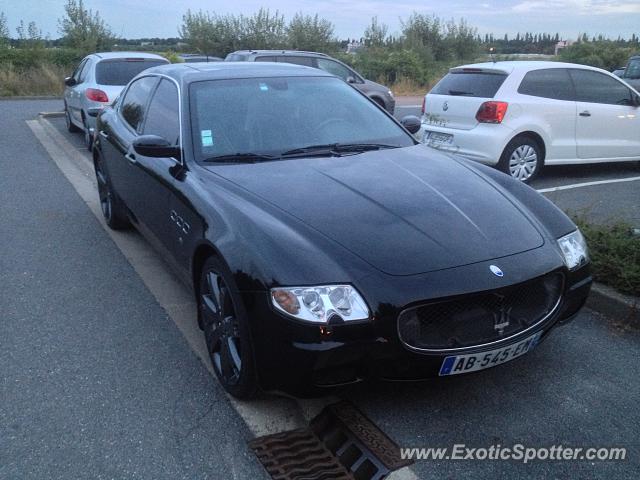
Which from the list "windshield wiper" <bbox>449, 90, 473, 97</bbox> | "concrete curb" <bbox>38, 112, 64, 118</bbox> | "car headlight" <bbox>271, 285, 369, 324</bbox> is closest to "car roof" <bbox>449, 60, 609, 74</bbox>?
"windshield wiper" <bbox>449, 90, 473, 97</bbox>

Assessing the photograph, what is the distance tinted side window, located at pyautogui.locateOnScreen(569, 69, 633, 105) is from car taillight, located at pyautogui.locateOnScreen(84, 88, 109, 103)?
6892mm

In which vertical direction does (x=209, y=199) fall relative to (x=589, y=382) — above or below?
above

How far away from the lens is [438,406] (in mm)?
3170

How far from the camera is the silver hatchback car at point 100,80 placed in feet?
33.1

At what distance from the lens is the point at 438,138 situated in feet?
27.8

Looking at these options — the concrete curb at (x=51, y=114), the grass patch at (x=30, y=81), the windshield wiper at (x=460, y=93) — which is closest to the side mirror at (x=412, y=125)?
the windshield wiper at (x=460, y=93)

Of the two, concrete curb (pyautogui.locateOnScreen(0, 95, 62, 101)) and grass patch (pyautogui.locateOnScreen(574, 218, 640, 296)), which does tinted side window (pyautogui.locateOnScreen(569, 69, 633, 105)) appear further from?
concrete curb (pyautogui.locateOnScreen(0, 95, 62, 101))

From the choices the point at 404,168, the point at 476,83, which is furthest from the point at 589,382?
the point at 476,83

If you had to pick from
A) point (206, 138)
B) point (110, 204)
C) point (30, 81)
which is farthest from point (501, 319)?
point (30, 81)

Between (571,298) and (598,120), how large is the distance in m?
6.02

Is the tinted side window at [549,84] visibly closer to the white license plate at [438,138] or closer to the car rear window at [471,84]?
the car rear window at [471,84]

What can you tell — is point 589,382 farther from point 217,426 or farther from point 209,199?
point 209,199

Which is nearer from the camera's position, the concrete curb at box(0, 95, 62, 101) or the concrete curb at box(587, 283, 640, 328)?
the concrete curb at box(587, 283, 640, 328)

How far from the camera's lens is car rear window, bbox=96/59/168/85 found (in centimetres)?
1048
